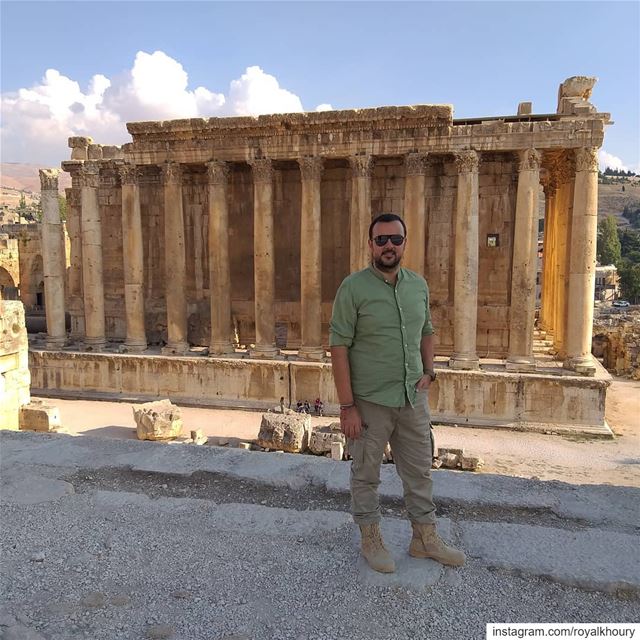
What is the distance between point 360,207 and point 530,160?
514 centimetres

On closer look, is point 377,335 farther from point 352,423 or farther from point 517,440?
point 517,440

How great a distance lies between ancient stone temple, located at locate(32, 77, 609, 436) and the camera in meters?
15.9

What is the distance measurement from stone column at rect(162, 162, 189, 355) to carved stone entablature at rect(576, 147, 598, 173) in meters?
12.5

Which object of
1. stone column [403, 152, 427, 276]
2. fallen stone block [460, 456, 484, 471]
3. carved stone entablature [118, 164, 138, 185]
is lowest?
fallen stone block [460, 456, 484, 471]

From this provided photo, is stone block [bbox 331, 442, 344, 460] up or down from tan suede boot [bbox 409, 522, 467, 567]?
down

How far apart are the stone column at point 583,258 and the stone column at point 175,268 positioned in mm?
12390

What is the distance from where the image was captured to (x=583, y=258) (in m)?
15.6

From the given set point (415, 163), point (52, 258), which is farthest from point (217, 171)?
point (52, 258)

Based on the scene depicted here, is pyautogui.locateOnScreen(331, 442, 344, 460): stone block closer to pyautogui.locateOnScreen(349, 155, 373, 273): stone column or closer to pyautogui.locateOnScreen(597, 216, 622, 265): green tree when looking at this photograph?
pyautogui.locateOnScreen(349, 155, 373, 273): stone column

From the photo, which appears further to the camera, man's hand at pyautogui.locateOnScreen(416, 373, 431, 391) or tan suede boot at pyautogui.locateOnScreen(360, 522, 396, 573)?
man's hand at pyautogui.locateOnScreen(416, 373, 431, 391)

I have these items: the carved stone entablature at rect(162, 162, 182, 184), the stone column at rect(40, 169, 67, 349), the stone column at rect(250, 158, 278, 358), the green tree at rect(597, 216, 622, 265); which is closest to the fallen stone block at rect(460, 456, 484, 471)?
the stone column at rect(250, 158, 278, 358)

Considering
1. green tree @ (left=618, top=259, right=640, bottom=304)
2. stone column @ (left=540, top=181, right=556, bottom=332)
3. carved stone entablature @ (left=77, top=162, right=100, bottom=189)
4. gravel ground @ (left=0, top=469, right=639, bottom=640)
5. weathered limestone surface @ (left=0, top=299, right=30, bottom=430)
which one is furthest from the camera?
green tree @ (left=618, top=259, right=640, bottom=304)

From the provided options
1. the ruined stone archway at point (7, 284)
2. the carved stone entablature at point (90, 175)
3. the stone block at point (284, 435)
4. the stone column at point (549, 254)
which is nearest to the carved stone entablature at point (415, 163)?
the stone column at point (549, 254)

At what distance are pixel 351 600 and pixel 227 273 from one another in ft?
53.3
